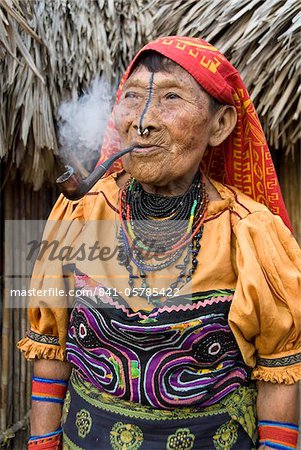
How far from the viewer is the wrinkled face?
1.60 m

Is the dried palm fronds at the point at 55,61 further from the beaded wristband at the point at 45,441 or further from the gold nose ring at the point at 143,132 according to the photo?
the beaded wristband at the point at 45,441

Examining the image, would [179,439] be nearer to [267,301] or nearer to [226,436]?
[226,436]

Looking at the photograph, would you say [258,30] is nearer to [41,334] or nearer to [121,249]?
[121,249]

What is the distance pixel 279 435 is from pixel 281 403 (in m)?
0.08

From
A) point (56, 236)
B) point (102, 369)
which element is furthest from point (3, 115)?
point (102, 369)

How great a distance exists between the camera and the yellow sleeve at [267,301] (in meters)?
1.58

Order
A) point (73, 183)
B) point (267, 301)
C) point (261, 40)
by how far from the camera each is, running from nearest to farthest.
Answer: point (73, 183) < point (267, 301) < point (261, 40)

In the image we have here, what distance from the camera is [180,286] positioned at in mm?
1640

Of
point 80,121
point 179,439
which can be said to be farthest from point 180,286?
point 80,121

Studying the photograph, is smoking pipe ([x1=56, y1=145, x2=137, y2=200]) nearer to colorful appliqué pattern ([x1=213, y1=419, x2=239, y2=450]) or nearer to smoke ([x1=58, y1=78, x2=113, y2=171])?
colorful appliqué pattern ([x1=213, y1=419, x2=239, y2=450])

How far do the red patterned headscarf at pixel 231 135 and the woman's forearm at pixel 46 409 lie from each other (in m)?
0.62

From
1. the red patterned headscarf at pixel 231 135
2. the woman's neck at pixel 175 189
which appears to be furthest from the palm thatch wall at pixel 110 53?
the woman's neck at pixel 175 189

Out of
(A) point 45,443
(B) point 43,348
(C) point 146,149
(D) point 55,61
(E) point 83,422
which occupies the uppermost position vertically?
(D) point 55,61

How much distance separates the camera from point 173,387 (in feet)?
5.30
